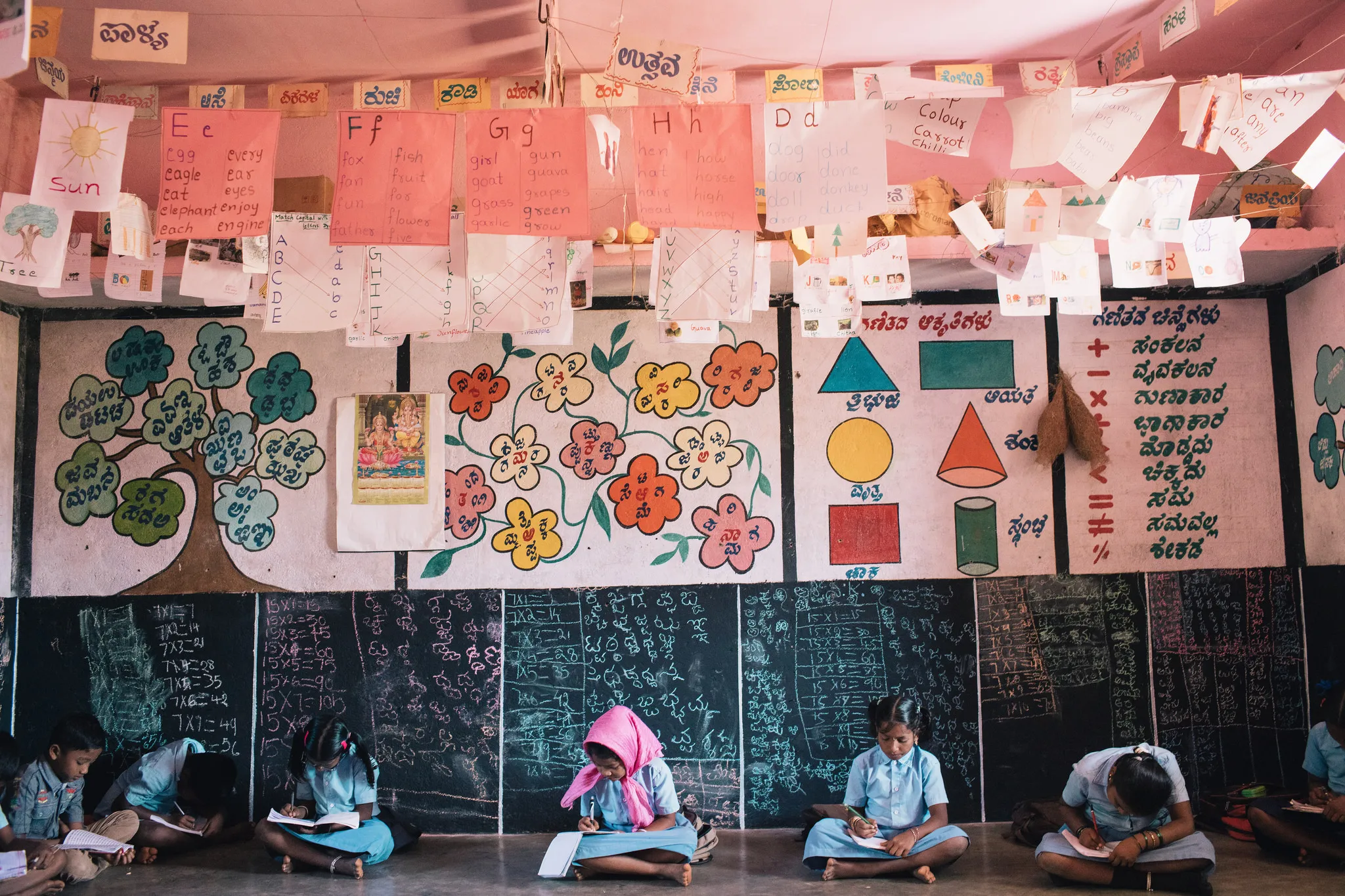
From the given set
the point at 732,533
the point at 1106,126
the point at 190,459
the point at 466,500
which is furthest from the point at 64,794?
the point at 1106,126

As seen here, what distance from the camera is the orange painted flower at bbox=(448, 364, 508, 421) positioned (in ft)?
18.1

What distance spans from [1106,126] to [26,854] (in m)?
5.14

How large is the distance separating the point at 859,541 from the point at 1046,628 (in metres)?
1.05

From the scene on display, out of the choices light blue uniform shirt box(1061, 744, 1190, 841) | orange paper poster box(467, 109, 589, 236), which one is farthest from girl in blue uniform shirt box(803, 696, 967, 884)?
orange paper poster box(467, 109, 589, 236)

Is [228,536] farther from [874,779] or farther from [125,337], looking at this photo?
[874,779]

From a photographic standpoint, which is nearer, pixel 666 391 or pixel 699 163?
pixel 699 163

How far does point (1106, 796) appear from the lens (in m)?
4.30

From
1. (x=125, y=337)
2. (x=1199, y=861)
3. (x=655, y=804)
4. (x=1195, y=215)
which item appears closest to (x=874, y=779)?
(x=655, y=804)

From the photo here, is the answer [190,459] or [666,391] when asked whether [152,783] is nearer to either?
[190,459]

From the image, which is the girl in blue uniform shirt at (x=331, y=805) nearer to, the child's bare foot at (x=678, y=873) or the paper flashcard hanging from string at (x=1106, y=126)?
the child's bare foot at (x=678, y=873)

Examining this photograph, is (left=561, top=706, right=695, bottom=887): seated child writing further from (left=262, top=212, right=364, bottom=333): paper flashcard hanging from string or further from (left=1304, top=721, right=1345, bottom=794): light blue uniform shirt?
(left=1304, top=721, right=1345, bottom=794): light blue uniform shirt

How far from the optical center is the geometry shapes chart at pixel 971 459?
218 inches

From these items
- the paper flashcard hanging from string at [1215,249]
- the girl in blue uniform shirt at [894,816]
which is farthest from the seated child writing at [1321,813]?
the paper flashcard hanging from string at [1215,249]

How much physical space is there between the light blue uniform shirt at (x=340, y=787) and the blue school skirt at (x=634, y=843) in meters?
1.05
